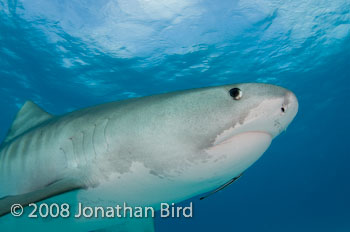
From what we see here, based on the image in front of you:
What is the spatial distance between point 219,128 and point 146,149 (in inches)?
25.5

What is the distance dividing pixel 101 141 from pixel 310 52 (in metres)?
17.9

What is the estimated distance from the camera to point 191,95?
2.11 metres

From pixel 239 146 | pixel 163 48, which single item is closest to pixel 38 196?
pixel 239 146

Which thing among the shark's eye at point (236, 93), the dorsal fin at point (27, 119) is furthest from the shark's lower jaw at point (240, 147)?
the dorsal fin at point (27, 119)

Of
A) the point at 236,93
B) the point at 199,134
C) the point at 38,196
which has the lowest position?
the point at 38,196

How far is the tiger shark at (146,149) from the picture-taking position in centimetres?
188

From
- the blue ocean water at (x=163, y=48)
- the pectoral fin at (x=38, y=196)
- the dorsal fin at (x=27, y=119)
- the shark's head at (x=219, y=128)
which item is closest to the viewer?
the shark's head at (x=219, y=128)

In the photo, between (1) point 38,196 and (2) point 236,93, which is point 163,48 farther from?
(1) point 38,196

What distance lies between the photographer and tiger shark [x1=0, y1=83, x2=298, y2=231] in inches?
74.2

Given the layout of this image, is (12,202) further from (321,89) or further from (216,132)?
(321,89)

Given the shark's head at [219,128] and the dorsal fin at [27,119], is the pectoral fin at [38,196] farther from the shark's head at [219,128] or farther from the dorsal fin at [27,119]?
the dorsal fin at [27,119]

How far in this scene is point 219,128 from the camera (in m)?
1.88

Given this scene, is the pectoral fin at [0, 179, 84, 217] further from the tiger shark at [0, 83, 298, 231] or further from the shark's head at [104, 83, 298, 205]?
the shark's head at [104, 83, 298, 205]

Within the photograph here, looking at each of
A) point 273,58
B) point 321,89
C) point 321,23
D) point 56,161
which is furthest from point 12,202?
point 321,89
